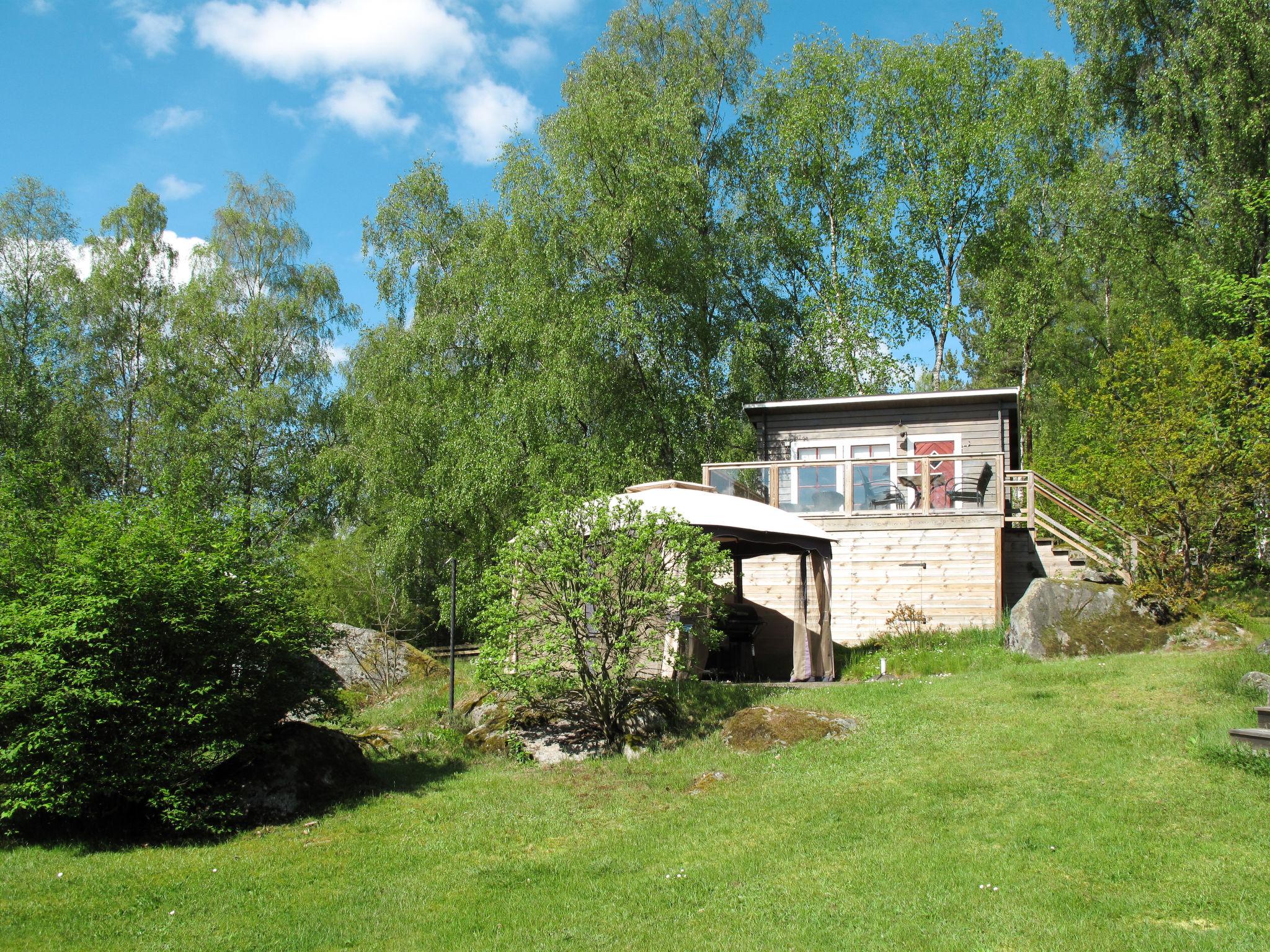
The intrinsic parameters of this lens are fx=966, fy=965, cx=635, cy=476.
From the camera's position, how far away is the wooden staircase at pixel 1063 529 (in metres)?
15.6

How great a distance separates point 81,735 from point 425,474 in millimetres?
14924

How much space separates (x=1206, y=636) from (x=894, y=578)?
15.5 feet

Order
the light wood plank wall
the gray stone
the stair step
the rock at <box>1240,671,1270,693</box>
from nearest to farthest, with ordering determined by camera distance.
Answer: the stair step, the rock at <box>1240,671,1270,693</box>, the gray stone, the light wood plank wall

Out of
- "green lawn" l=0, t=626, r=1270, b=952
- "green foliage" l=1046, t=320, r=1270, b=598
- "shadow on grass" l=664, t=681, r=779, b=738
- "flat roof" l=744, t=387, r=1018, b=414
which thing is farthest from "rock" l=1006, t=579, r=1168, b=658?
"flat roof" l=744, t=387, r=1018, b=414

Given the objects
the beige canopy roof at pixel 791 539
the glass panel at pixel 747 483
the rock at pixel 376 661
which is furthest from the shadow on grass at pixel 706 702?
the rock at pixel 376 661

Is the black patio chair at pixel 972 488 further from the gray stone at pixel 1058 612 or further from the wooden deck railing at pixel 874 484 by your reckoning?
the gray stone at pixel 1058 612

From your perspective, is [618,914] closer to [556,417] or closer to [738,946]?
[738,946]

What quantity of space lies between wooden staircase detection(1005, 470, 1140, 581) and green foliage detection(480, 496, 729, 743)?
782 centimetres

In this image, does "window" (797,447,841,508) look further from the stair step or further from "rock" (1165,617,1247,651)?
the stair step

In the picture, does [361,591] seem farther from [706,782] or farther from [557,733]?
[706,782]

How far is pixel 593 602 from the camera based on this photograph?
1065cm

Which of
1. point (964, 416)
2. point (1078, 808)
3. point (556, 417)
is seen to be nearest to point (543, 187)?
point (556, 417)

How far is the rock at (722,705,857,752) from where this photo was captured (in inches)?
398

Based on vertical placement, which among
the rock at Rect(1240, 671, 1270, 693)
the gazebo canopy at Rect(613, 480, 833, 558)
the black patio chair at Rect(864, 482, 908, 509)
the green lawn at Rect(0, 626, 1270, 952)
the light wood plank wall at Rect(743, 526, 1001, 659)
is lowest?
the green lawn at Rect(0, 626, 1270, 952)
